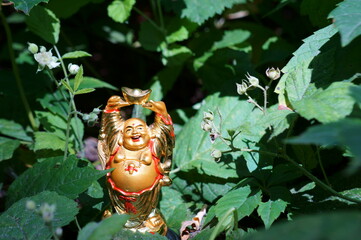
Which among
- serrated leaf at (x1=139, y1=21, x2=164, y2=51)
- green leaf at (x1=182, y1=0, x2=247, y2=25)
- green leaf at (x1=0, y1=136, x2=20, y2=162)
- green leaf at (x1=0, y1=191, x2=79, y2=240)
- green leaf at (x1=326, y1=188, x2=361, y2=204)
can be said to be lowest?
green leaf at (x1=0, y1=136, x2=20, y2=162)

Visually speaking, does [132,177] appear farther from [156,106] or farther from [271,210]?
[271,210]

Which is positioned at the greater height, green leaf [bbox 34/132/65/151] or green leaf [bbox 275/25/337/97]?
green leaf [bbox 275/25/337/97]

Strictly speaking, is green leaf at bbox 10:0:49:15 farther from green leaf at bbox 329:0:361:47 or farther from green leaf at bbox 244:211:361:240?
green leaf at bbox 244:211:361:240

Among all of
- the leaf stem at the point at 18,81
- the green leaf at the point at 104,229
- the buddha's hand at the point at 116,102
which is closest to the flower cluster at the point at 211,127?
the buddha's hand at the point at 116,102

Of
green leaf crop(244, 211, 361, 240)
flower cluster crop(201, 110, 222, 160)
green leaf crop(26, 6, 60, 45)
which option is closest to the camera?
green leaf crop(244, 211, 361, 240)

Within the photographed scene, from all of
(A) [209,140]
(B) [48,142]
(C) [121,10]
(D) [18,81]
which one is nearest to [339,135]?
(A) [209,140]

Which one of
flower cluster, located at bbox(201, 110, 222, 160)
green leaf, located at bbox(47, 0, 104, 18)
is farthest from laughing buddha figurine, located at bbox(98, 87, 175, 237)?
green leaf, located at bbox(47, 0, 104, 18)
